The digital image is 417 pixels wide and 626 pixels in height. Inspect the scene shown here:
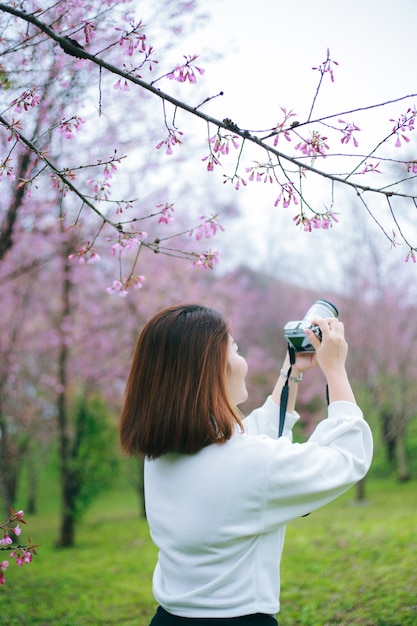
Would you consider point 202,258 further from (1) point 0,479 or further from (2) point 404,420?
(2) point 404,420

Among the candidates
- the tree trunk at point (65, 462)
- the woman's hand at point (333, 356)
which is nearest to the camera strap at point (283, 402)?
the woman's hand at point (333, 356)

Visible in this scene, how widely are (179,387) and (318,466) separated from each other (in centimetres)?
41

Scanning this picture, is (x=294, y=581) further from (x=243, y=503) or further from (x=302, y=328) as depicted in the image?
(x=243, y=503)

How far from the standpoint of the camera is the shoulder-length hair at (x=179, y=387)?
151 cm

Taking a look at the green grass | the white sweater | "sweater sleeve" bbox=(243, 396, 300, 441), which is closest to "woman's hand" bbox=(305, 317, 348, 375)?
the white sweater

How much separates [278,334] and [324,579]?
1620 centimetres

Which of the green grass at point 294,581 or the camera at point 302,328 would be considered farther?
the green grass at point 294,581

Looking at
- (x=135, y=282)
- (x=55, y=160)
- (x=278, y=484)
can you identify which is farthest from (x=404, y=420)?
(x=278, y=484)

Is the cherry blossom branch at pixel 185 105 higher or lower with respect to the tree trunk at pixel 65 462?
higher

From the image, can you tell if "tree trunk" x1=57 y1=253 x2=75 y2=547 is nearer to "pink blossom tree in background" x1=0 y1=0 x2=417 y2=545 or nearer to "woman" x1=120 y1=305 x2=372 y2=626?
"pink blossom tree in background" x1=0 y1=0 x2=417 y2=545

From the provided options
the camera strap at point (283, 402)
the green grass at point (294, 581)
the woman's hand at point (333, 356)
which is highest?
the woman's hand at point (333, 356)

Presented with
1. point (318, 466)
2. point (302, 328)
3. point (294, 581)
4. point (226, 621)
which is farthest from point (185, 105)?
point (294, 581)

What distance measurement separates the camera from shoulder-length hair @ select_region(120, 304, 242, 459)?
1509 millimetres

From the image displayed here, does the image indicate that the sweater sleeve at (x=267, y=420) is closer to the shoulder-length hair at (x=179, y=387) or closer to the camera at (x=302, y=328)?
the camera at (x=302, y=328)
